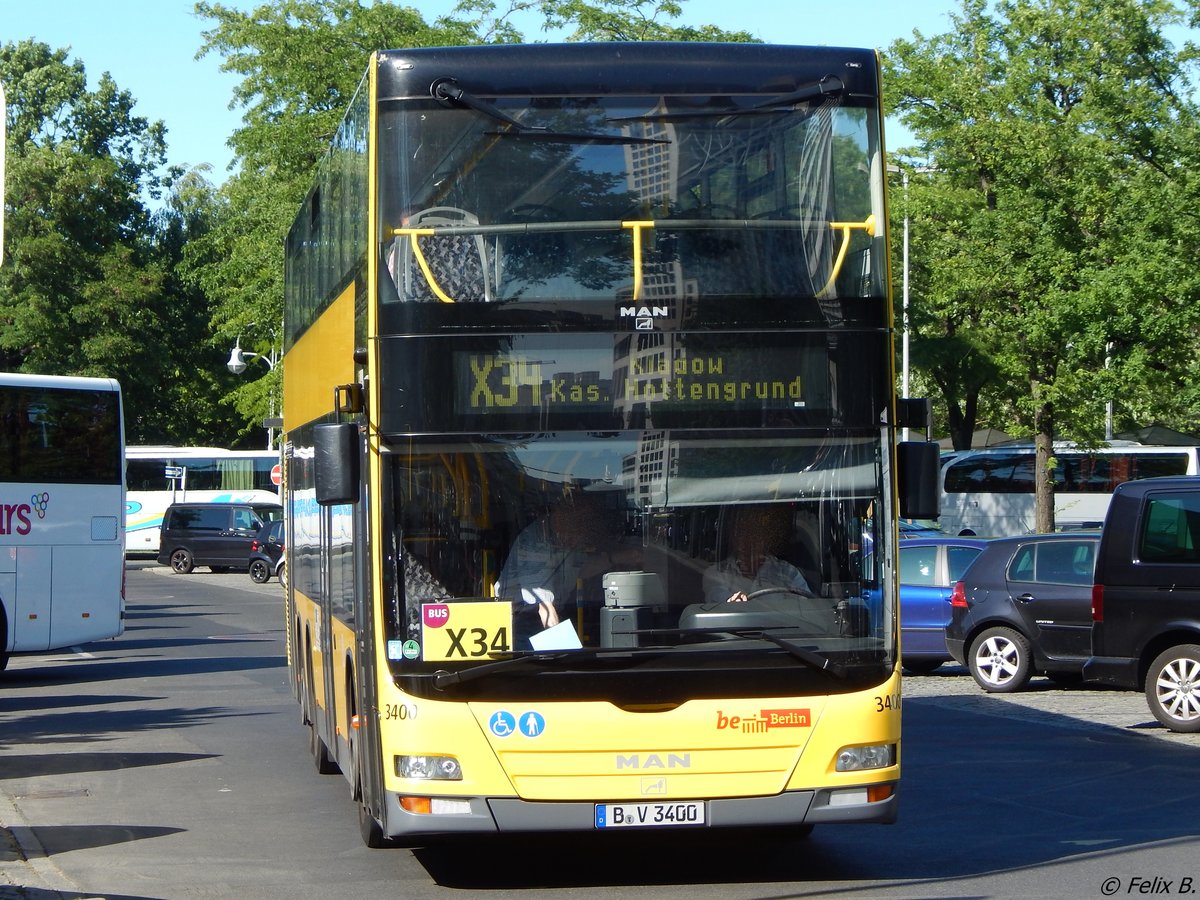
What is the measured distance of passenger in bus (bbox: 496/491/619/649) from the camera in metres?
7.89

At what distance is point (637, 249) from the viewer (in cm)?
811

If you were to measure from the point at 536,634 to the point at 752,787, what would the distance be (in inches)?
47.7

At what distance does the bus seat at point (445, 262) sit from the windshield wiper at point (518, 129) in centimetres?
46

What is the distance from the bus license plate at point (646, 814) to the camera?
793 centimetres

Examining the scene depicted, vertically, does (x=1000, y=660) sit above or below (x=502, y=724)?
below

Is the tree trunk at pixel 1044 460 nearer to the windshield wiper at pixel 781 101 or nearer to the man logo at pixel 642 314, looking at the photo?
the windshield wiper at pixel 781 101

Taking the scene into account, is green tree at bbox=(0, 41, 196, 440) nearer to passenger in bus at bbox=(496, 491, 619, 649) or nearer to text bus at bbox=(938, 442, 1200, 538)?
text bus at bbox=(938, 442, 1200, 538)

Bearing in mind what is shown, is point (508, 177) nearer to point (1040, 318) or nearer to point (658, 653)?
point (658, 653)

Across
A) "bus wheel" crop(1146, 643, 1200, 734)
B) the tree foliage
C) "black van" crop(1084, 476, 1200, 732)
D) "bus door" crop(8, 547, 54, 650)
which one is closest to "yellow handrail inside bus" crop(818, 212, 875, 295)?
"black van" crop(1084, 476, 1200, 732)

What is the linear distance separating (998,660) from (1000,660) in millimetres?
23

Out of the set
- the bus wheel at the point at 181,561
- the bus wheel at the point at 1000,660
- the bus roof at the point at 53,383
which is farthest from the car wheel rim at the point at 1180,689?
the bus wheel at the point at 181,561

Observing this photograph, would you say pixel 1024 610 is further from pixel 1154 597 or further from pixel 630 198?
pixel 630 198

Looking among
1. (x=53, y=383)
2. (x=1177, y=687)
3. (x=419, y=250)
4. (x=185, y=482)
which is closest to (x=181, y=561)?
(x=185, y=482)

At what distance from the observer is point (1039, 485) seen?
39.1m
